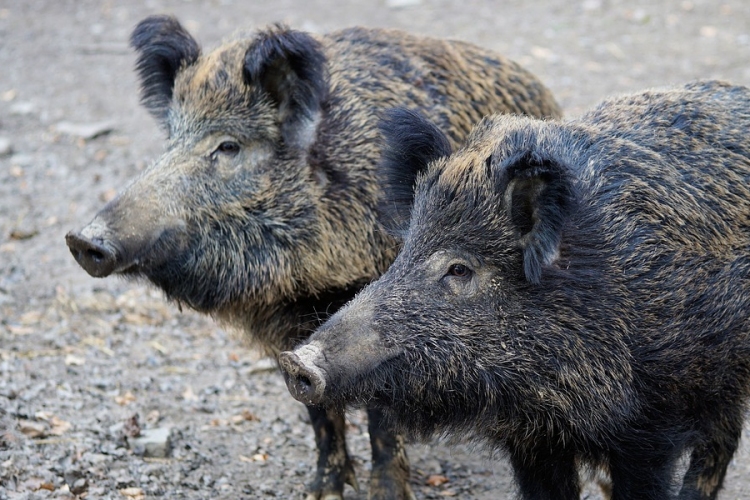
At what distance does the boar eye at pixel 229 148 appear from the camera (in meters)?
5.62

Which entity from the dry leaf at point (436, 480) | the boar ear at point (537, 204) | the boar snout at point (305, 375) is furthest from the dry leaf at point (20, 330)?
the boar ear at point (537, 204)

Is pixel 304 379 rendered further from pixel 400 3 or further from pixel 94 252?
pixel 400 3

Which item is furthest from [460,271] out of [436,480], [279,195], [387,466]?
[436,480]

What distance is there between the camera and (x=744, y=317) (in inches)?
173

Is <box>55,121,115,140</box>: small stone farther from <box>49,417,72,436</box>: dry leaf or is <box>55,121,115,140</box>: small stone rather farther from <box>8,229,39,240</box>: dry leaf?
<box>49,417,72,436</box>: dry leaf

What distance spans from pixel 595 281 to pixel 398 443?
6.37ft

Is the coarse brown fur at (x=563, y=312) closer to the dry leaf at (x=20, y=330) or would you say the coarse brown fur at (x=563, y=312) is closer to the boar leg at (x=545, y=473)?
the boar leg at (x=545, y=473)

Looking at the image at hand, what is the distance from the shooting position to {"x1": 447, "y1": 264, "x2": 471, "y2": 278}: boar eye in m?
4.21

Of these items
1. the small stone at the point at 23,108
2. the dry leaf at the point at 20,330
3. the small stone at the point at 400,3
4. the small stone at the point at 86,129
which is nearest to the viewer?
the dry leaf at the point at 20,330

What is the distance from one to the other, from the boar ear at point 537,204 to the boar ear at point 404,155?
559 mm

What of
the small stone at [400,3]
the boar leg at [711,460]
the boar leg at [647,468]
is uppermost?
the boar leg at [647,468]

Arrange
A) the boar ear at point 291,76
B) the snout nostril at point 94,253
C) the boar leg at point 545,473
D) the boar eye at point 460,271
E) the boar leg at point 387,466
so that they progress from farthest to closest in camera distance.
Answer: the boar leg at point 387,466
the boar ear at point 291,76
the snout nostril at point 94,253
the boar leg at point 545,473
the boar eye at point 460,271

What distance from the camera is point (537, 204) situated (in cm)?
412

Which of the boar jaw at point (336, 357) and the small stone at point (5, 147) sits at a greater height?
the boar jaw at point (336, 357)
